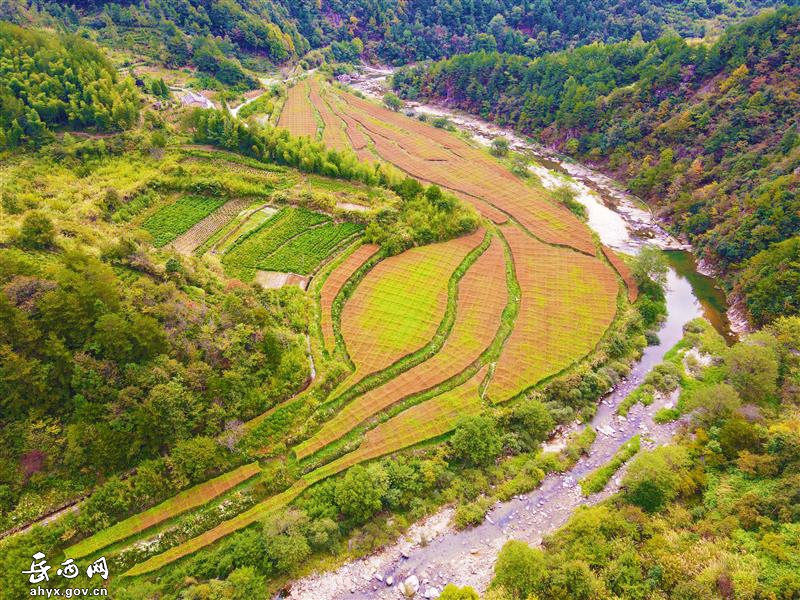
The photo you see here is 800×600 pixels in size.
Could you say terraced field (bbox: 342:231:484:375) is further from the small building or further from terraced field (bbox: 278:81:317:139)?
the small building

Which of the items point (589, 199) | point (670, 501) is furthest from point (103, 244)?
point (589, 199)

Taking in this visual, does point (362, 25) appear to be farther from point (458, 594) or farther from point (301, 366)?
point (458, 594)

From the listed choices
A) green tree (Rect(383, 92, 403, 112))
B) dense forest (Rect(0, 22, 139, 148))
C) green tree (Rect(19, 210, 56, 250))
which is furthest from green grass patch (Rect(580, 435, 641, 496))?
green tree (Rect(383, 92, 403, 112))

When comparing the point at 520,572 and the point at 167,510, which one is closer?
the point at 520,572

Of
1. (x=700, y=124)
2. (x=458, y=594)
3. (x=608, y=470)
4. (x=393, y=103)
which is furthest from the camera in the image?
(x=393, y=103)

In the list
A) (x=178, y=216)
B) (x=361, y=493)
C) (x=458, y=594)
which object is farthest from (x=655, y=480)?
(x=178, y=216)

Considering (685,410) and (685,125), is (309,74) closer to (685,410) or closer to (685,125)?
(685,125)
